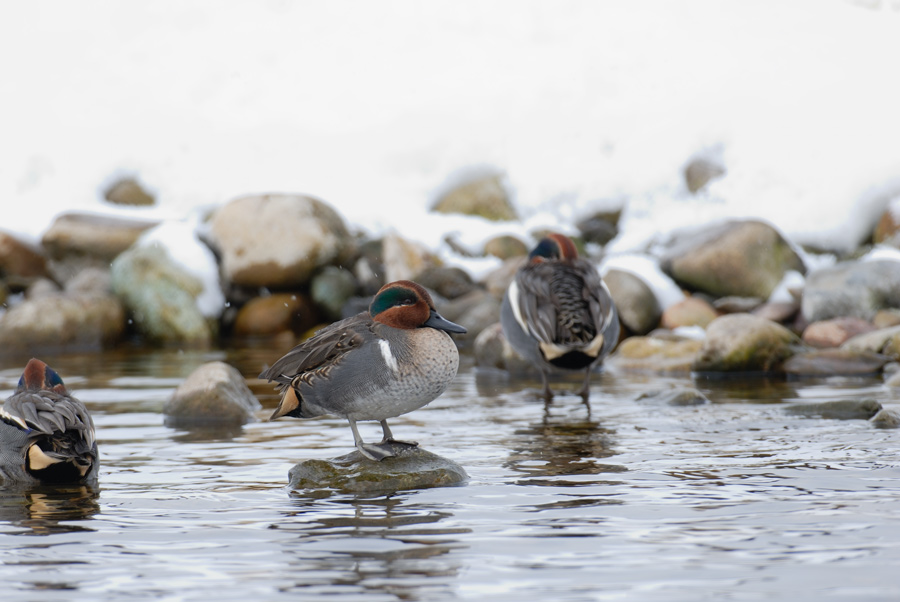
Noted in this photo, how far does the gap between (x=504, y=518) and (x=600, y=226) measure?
38.9ft

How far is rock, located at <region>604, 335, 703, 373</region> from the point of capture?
10656mm

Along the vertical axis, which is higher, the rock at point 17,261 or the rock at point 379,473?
the rock at point 17,261

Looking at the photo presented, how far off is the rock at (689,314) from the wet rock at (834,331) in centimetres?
148

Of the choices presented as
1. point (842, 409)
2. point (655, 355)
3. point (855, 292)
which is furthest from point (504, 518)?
point (855, 292)

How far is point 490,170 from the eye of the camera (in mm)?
18094

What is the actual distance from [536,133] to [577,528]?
1431 centimetres

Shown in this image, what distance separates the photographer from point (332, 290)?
1507 centimetres

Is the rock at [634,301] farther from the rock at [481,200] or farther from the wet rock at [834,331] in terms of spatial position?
the rock at [481,200]

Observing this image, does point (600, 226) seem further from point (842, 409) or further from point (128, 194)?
point (842, 409)

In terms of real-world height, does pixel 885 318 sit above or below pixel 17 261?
below

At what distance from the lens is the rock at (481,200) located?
17.2 metres

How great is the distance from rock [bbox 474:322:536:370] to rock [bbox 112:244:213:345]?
4.84 meters

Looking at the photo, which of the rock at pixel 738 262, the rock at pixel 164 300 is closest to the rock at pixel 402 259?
the rock at pixel 164 300

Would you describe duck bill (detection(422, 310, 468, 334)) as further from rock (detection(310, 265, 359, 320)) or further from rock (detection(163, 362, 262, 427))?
rock (detection(310, 265, 359, 320))
